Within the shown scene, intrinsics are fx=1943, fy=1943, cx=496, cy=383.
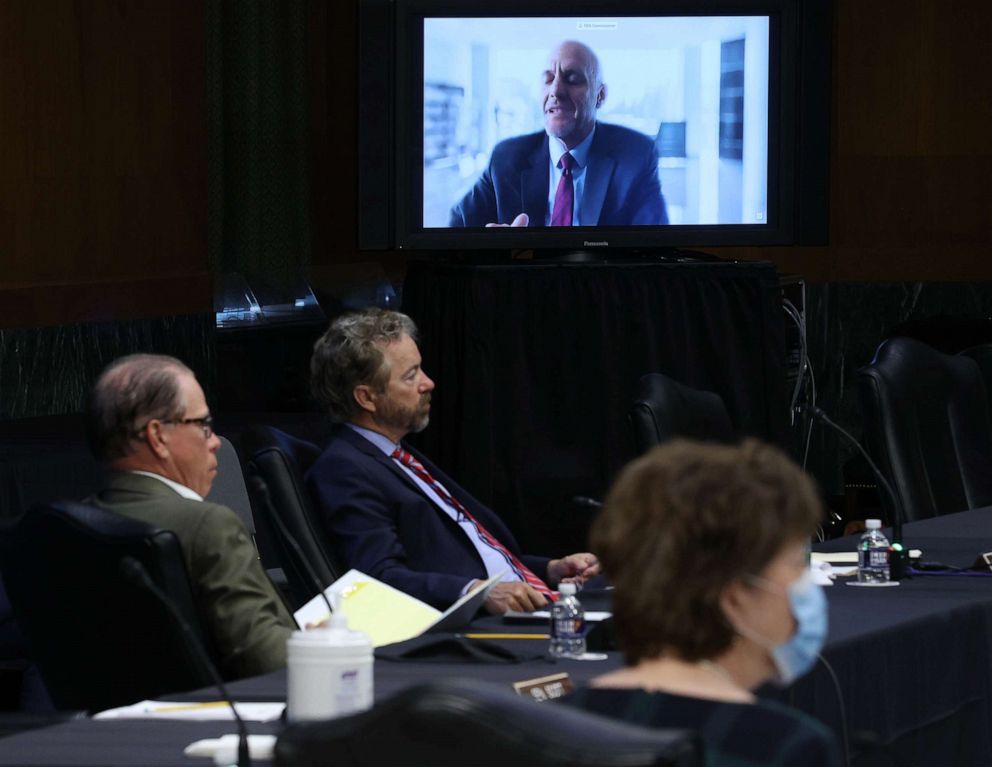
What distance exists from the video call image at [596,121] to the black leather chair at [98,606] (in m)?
3.87

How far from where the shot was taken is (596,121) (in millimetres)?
6695

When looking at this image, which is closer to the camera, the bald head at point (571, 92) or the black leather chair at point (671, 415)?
the black leather chair at point (671, 415)

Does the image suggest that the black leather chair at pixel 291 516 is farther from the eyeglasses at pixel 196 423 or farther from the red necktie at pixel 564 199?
the red necktie at pixel 564 199

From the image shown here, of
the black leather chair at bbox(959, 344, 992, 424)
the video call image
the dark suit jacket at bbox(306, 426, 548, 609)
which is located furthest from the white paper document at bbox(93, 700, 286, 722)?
the video call image

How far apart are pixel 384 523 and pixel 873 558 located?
3.09 ft

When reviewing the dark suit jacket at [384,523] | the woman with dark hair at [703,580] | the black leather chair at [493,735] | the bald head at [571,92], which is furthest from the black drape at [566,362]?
the black leather chair at [493,735]

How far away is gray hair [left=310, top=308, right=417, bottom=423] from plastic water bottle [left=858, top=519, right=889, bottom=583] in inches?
39.8

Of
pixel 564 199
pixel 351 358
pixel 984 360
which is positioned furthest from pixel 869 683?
pixel 564 199

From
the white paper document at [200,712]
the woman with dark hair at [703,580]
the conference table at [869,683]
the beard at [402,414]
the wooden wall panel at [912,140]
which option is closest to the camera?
the woman with dark hair at [703,580]

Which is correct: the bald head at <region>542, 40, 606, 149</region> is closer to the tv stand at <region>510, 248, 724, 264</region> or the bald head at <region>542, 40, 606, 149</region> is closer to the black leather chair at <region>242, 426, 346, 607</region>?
the tv stand at <region>510, 248, 724, 264</region>

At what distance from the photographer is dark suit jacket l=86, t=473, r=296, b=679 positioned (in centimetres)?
285

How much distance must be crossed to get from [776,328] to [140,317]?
2.26m

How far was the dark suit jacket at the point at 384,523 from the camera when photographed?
371 centimetres

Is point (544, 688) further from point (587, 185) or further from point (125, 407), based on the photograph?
point (587, 185)
